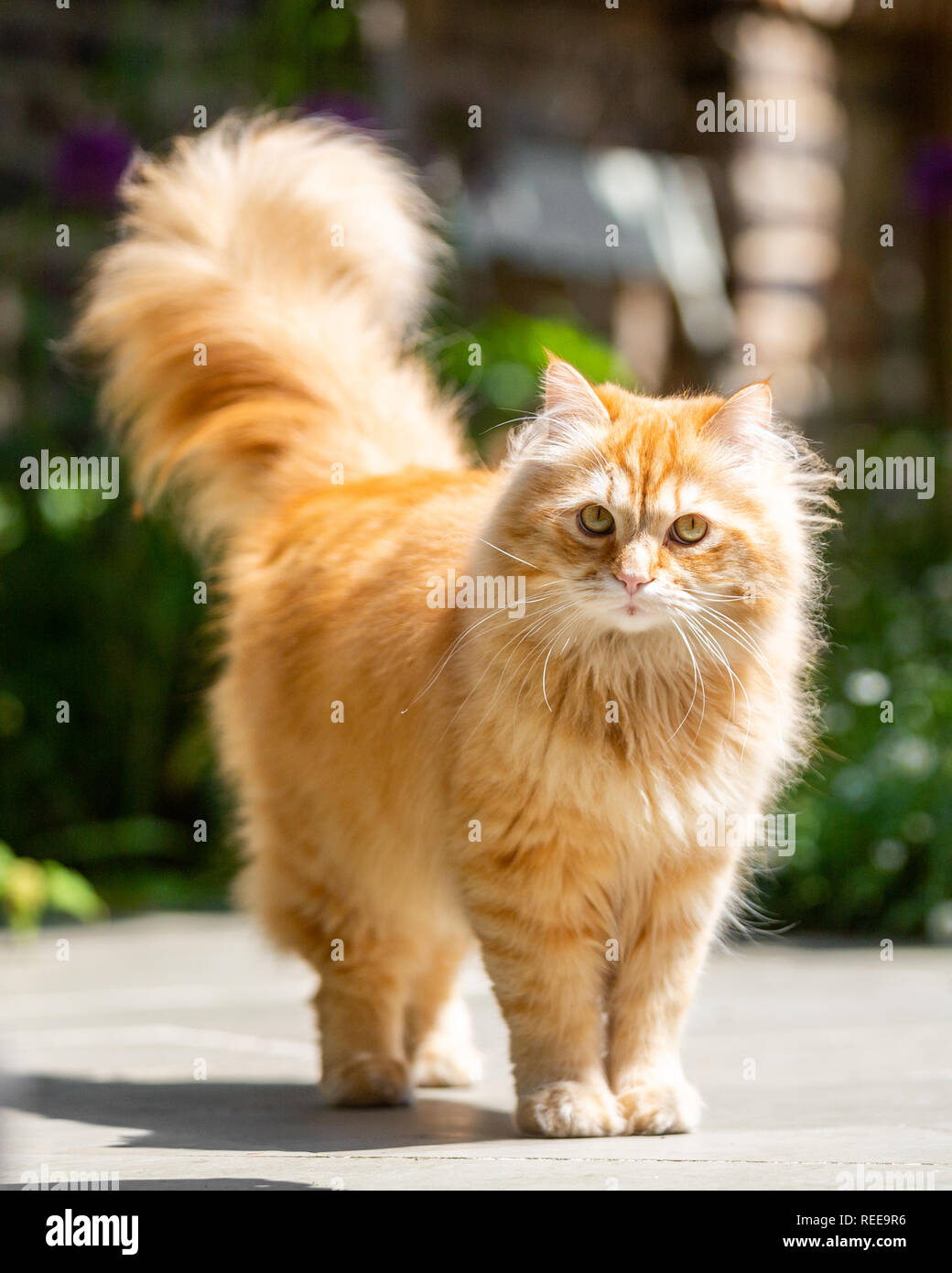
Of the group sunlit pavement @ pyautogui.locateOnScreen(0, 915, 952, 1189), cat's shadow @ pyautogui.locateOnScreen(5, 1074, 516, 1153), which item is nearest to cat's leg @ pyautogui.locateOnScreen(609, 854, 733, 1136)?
sunlit pavement @ pyautogui.locateOnScreen(0, 915, 952, 1189)

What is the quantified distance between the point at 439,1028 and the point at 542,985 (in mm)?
966

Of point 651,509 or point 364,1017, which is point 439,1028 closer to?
point 364,1017

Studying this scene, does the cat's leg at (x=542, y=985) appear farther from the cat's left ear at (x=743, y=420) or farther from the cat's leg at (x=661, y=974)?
the cat's left ear at (x=743, y=420)

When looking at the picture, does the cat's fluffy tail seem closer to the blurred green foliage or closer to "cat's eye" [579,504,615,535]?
"cat's eye" [579,504,615,535]

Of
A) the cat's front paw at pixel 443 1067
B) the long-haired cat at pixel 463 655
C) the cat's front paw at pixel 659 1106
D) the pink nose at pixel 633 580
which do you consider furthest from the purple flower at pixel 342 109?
the cat's front paw at pixel 659 1106

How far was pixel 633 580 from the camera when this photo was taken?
3014 mm

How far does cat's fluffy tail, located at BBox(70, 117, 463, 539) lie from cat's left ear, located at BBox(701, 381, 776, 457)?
135 centimetres

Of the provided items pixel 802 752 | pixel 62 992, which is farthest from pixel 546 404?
pixel 62 992

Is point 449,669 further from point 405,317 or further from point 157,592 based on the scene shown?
point 157,592

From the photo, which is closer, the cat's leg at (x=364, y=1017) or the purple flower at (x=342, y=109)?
the cat's leg at (x=364, y=1017)

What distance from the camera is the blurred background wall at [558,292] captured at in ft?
22.9

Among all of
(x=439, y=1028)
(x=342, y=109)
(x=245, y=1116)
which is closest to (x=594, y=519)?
(x=245, y=1116)

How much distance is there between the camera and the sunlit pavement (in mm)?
2783

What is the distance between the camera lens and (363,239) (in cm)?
488
